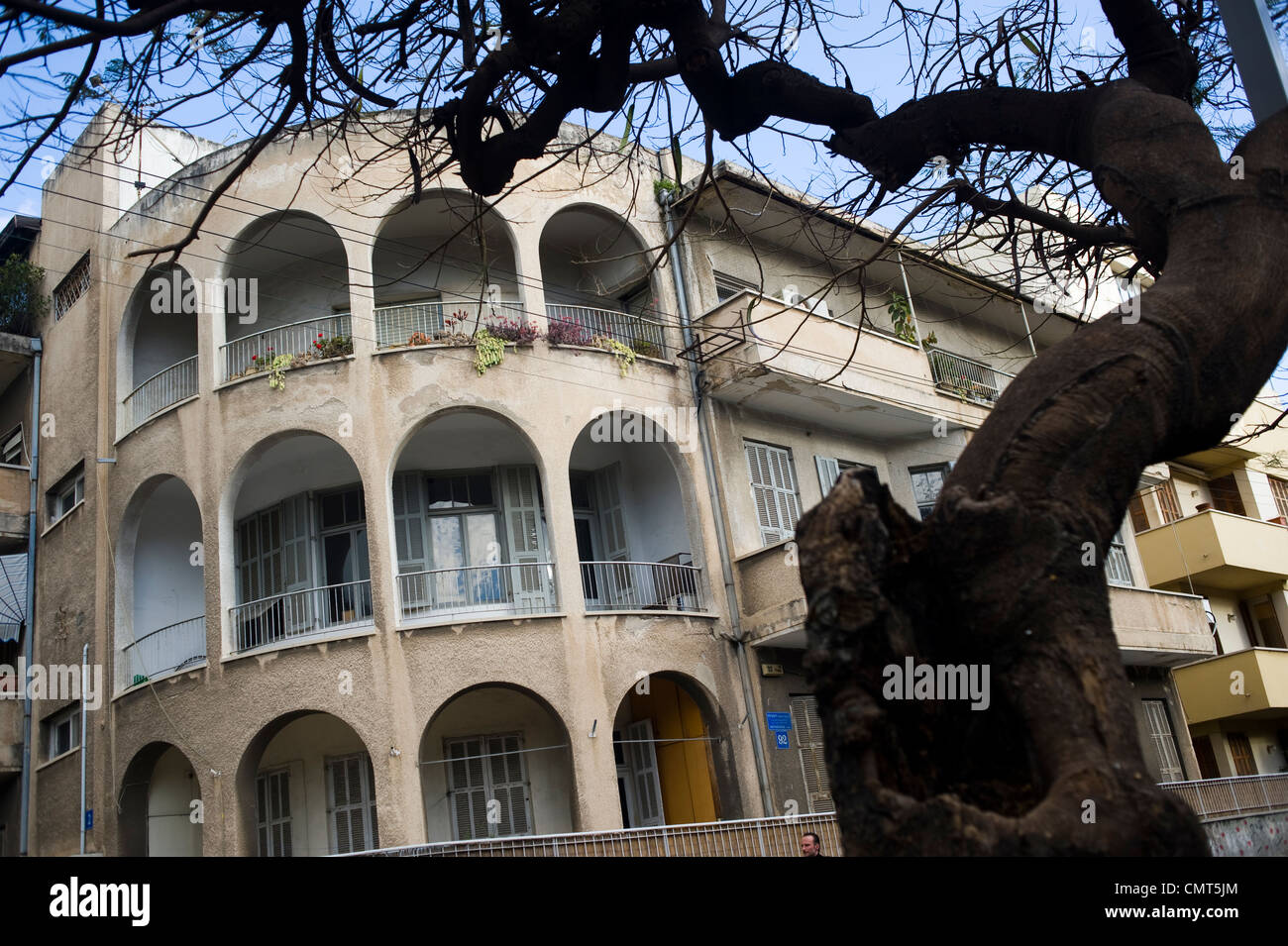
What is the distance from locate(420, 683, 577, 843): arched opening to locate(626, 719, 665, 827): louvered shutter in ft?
3.90

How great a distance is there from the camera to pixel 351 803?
17.4m

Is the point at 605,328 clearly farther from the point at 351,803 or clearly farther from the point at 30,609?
the point at 30,609

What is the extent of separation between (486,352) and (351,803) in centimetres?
699

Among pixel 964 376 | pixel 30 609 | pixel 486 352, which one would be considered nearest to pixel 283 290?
pixel 486 352

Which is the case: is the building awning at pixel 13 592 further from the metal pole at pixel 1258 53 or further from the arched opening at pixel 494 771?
the metal pole at pixel 1258 53

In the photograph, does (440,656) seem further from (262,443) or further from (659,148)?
(659,148)

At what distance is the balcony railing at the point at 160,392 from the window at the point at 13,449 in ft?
14.5

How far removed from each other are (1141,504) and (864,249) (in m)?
13.0

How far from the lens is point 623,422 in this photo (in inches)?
734

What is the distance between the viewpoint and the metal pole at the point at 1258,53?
131 inches

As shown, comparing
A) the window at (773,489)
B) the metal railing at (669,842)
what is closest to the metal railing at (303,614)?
the metal railing at (669,842)
